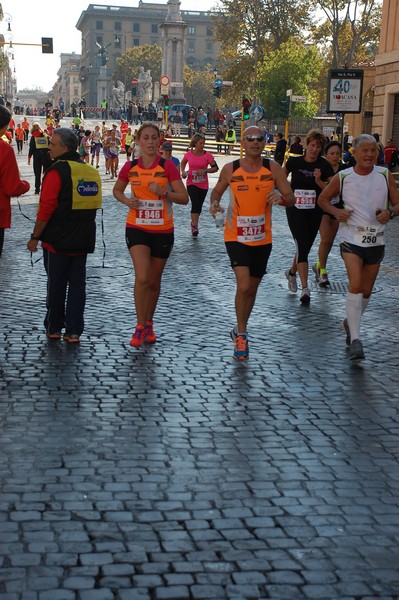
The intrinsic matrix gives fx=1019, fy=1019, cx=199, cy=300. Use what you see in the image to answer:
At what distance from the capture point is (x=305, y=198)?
35.2ft

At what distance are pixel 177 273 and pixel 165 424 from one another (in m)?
6.76

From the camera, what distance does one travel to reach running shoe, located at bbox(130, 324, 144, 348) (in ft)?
26.8

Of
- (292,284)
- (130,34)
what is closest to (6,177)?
(292,284)

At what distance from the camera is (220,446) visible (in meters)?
5.60

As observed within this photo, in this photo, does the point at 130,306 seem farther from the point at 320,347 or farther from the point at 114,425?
the point at 114,425

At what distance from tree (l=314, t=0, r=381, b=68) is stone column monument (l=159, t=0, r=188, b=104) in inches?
589

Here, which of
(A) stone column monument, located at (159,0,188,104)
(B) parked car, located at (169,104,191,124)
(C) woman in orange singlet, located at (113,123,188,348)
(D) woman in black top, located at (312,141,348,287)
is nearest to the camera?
(C) woman in orange singlet, located at (113,123,188,348)

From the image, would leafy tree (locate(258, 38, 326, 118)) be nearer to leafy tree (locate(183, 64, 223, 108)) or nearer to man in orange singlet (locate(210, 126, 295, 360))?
man in orange singlet (locate(210, 126, 295, 360))

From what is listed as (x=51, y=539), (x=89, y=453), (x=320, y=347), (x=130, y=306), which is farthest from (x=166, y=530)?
(x=130, y=306)

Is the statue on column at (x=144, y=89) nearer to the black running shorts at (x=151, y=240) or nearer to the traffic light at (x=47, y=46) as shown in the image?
the traffic light at (x=47, y=46)

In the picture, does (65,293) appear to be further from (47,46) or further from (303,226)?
(47,46)

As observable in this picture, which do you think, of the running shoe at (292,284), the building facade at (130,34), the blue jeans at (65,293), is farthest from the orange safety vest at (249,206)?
the building facade at (130,34)

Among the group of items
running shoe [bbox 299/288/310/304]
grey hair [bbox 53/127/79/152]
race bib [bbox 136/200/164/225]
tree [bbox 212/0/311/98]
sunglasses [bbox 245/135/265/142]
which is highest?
tree [bbox 212/0/311/98]

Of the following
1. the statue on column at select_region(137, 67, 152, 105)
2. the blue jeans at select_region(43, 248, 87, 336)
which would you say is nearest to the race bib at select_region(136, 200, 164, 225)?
the blue jeans at select_region(43, 248, 87, 336)
